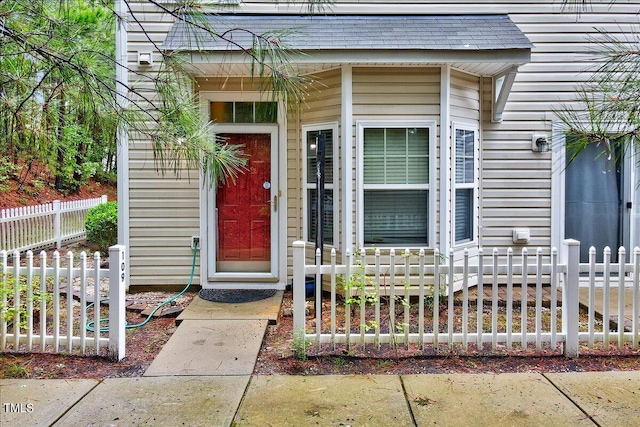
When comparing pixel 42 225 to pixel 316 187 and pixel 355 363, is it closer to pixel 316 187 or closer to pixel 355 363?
pixel 316 187

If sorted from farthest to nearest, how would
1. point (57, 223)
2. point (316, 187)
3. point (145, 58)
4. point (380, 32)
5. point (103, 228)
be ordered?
1. point (57, 223)
2. point (103, 228)
3. point (145, 58)
4. point (316, 187)
5. point (380, 32)

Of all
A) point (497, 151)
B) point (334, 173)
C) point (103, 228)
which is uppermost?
point (497, 151)

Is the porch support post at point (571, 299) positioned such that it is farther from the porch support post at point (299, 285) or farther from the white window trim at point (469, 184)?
the porch support post at point (299, 285)

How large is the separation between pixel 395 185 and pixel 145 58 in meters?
3.38

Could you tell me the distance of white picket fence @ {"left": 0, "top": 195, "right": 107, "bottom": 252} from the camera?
8078 millimetres

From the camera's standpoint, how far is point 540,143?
18.5 feet

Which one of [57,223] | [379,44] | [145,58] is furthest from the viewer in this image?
[57,223]

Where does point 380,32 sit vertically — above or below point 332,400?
above

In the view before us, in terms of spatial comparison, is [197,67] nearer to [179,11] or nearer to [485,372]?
[179,11]

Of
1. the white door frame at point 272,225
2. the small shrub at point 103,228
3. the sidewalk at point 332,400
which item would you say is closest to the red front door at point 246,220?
the white door frame at point 272,225

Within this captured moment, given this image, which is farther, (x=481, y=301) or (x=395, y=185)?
(x=395, y=185)

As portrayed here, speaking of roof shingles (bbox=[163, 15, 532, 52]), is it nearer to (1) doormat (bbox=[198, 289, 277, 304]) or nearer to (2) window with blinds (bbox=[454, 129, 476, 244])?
(2) window with blinds (bbox=[454, 129, 476, 244])

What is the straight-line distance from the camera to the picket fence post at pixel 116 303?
3387mm

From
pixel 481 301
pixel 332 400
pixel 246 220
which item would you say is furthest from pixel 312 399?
pixel 246 220
